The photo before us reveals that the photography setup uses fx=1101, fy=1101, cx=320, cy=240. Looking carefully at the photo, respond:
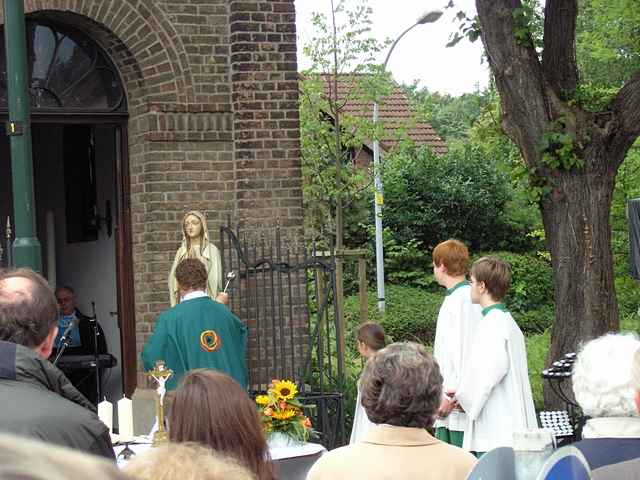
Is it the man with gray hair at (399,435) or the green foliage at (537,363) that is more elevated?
the man with gray hair at (399,435)

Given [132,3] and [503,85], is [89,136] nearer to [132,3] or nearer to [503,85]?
[132,3]

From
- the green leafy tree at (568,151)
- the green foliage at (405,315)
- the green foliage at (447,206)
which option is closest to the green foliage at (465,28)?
the green leafy tree at (568,151)

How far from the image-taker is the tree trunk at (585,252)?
10453mm

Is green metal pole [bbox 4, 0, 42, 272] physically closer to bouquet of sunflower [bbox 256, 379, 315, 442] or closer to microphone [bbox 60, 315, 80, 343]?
microphone [bbox 60, 315, 80, 343]

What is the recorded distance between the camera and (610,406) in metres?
3.34

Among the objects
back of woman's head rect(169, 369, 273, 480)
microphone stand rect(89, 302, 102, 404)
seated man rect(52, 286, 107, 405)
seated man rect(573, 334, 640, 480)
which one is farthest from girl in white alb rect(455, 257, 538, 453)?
seated man rect(52, 286, 107, 405)

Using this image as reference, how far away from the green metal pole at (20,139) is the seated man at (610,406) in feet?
12.2

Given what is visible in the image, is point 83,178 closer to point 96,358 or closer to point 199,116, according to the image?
point 96,358

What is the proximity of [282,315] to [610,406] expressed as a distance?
706 centimetres

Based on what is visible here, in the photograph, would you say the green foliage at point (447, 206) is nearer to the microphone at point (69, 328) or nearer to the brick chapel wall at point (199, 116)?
the brick chapel wall at point (199, 116)

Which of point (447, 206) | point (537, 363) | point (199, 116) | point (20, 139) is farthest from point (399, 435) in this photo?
point (447, 206)

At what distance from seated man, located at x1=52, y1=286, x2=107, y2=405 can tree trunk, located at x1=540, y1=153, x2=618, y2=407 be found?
4.76 m

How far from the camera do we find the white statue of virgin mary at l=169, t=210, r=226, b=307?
9.43m

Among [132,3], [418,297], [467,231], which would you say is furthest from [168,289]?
[467,231]
